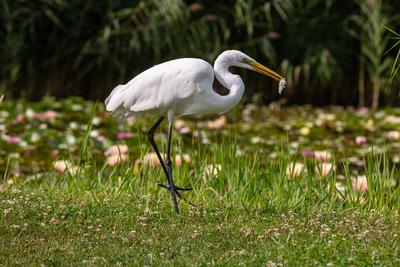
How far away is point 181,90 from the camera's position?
216 inches

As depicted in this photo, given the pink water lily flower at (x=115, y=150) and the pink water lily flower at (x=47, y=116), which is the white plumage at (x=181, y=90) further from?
the pink water lily flower at (x=47, y=116)

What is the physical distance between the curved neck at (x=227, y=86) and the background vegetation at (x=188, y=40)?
4.97 meters

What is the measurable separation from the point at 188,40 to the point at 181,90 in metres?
5.58

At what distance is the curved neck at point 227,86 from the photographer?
18.3ft

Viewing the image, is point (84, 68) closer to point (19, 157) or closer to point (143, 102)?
point (19, 157)

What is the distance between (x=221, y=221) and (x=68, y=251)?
1.09 meters

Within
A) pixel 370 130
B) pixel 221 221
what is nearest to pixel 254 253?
pixel 221 221

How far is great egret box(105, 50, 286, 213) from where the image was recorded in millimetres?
5477

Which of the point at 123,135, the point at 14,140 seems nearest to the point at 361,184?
the point at 123,135

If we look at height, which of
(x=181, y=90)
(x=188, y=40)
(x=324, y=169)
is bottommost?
(x=324, y=169)

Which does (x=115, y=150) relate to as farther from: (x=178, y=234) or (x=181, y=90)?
(x=178, y=234)

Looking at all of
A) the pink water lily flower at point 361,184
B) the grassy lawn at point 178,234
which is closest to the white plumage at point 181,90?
the grassy lawn at point 178,234

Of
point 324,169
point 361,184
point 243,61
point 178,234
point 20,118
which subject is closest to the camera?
point 178,234

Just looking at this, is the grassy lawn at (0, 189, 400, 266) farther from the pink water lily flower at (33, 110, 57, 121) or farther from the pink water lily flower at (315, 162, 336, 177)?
the pink water lily flower at (33, 110, 57, 121)
